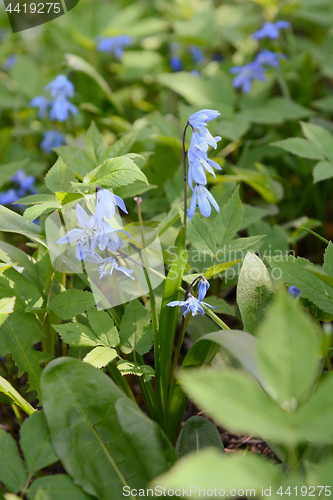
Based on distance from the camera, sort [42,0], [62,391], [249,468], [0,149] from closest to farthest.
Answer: [249,468] < [62,391] < [0,149] < [42,0]

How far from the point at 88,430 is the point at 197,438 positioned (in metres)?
0.30

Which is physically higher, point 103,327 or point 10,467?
point 103,327

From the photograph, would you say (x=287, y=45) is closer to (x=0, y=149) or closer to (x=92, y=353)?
(x=0, y=149)

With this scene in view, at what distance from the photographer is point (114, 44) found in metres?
2.76

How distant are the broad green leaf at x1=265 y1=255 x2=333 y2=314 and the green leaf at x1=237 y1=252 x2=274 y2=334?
0.06 metres

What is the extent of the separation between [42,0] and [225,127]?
144 cm

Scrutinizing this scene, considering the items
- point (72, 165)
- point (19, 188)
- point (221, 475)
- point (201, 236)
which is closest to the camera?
→ point (221, 475)

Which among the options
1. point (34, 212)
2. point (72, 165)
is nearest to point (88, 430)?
point (34, 212)

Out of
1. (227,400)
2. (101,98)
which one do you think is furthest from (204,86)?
(227,400)

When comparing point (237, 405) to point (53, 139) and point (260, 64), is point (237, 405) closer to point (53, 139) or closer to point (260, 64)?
point (53, 139)

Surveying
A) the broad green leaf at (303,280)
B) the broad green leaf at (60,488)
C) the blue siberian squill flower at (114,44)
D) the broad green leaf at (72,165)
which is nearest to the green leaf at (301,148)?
the broad green leaf at (303,280)

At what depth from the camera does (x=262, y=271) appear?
1.16 metres

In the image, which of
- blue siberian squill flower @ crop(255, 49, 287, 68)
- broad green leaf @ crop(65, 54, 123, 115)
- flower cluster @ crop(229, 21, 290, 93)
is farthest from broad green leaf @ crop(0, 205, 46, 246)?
blue siberian squill flower @ crop(255, 49, 287, 68)

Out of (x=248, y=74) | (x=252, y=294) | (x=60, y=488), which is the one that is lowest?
(x=60, y=488)
